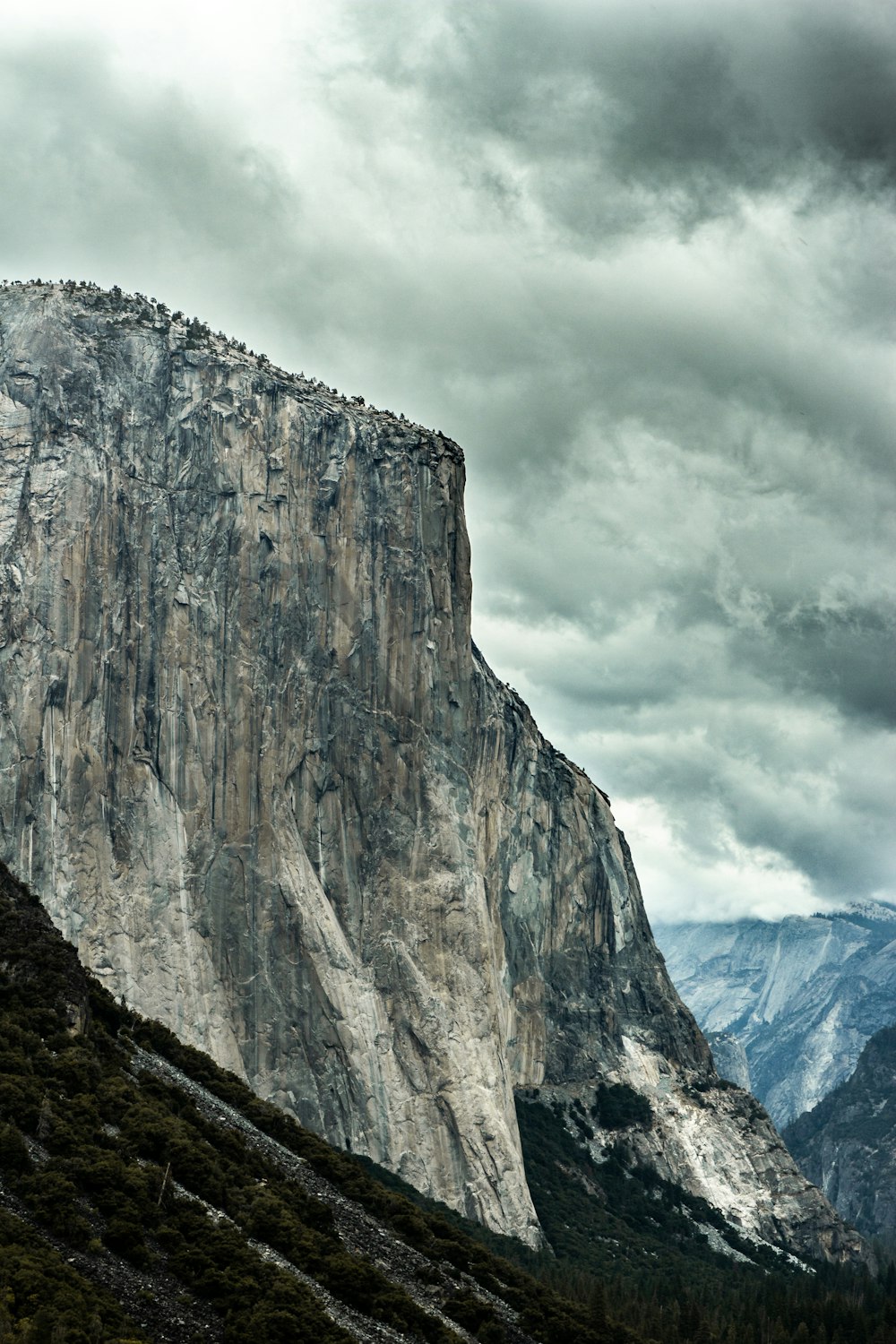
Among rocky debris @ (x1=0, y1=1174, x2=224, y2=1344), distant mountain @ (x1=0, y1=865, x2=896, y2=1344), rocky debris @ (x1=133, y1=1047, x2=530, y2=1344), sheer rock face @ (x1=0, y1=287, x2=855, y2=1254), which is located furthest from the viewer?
sheer rock face @ (x1=0, y1=287, x2=855, y2=1254)

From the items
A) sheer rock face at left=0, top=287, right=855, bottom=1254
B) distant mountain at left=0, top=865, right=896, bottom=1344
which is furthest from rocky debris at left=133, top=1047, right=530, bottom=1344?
sheer rock face at left=0, top=287, right=855, bottom=1254

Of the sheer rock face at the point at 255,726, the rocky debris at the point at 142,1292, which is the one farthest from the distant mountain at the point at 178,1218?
the sheer rock face at the point at 255,726

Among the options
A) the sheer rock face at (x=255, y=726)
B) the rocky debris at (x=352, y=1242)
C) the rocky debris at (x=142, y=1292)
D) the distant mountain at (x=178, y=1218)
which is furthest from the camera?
the sheer rock face at (x=255, y=726)

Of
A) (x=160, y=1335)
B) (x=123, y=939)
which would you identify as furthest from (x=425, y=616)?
(x=160, y=1335)

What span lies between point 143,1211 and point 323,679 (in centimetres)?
8860

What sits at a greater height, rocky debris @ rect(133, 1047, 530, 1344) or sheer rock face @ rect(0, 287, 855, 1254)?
sheer rock face @ rect(0, 287, 855, 1254)

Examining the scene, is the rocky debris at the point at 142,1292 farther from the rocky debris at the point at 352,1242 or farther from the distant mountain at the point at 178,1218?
the rocky debris at the point at 352,1242

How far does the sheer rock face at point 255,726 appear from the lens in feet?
469

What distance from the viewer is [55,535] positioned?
148625mm

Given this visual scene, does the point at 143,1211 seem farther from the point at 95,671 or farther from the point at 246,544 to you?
the point at 246,544

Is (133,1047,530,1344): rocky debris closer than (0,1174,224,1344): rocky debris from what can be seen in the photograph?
No

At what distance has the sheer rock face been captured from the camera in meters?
143

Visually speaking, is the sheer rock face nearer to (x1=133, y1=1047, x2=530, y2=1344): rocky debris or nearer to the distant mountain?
the distant mountain

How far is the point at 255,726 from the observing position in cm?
15212
